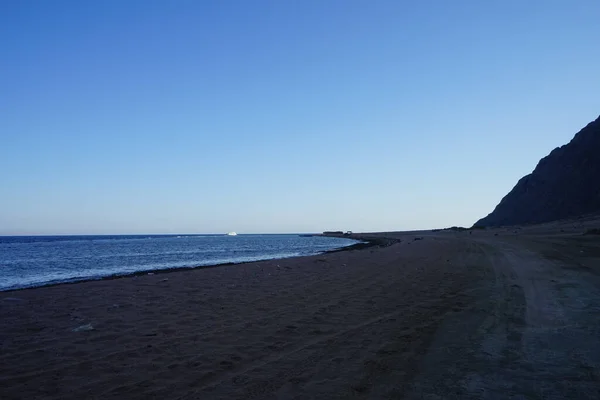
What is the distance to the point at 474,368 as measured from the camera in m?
6.23

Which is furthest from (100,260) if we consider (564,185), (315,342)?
(564,185)

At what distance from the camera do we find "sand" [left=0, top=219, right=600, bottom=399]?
5.85 metres

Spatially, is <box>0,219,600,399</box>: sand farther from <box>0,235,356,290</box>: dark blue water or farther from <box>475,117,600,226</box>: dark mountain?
<box>475,117,600,226</box>: dark mountain

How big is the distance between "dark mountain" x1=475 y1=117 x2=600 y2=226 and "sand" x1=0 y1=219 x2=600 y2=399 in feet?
250

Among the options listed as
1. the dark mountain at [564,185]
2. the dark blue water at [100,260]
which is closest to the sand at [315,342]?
the dark blue water at [100,260]

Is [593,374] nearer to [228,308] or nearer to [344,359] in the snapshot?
[344,359]

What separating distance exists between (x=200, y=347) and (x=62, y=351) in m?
2.67

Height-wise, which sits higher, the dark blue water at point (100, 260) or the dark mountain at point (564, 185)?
the dark mountain at point (564, 185)

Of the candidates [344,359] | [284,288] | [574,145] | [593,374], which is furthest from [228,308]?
[574,145]

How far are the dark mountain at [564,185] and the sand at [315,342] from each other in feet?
250

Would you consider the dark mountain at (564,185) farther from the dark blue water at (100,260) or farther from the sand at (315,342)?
the sand at (315,342)

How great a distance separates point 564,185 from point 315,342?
317 feet

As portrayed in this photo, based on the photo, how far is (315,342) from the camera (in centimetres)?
806

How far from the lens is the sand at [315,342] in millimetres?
5852
